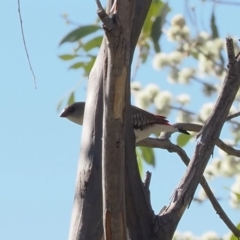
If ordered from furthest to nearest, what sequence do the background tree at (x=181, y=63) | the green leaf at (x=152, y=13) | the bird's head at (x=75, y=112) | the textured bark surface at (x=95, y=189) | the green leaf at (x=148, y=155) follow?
1. the bird's head at (x=75, y=112)
2. the background tree at (x=181, y=63)
3. the green leaf at (x=148, y=155)
4. the green leaf at (x=152, y=13)
5. the textured bark surface at (x=95, y=189)

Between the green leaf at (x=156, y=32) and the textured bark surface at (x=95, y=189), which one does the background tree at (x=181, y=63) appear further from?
the textured bark surface at (x=95, y=189)

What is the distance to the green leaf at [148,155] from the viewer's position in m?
2.50

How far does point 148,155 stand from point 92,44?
41cm

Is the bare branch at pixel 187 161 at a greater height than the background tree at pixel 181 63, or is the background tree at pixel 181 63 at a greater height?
the background tree at pixel 181 63

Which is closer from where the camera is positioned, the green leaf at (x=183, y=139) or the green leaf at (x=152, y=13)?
the green leaf at (x=152, y=13)

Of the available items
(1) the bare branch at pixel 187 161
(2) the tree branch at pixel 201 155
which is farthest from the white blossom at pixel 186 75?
(2) the tree branch at pixel 201 155

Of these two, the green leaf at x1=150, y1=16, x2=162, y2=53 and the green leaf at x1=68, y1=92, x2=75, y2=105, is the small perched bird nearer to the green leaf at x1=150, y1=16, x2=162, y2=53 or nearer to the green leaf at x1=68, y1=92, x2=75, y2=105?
the green leaf at x1=68, y1=92, x2=75, y2=105

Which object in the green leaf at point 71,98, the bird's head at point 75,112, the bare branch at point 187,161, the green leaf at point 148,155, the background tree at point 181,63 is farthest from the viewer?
the bird's head at point 75,112

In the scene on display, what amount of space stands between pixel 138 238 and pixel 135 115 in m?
1.51

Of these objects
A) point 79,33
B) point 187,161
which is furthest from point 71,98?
point 187,161

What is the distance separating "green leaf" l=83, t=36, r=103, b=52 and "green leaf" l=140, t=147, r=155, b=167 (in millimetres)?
381

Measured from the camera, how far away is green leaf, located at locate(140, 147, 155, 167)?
250 cm

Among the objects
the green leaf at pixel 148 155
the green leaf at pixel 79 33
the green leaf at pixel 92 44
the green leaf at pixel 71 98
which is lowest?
the green leaf at pixel 148 155

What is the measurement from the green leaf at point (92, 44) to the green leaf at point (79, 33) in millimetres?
31
